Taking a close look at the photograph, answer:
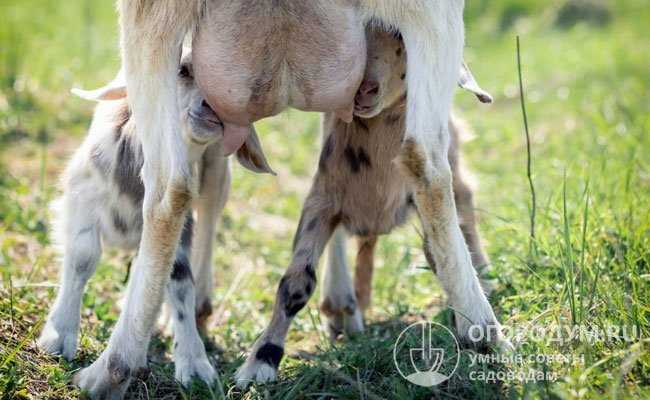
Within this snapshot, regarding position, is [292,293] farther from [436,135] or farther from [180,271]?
[436,135]

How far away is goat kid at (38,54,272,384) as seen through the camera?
14.3 ft

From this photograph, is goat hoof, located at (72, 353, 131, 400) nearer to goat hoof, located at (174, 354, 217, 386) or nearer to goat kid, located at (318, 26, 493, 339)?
goat hoof, located at (174, 354, 217, 386)

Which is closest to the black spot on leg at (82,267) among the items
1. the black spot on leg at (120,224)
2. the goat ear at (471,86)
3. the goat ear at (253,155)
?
the black spot on leg at (120,224)

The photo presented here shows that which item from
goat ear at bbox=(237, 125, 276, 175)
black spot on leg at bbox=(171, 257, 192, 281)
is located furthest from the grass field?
goat ear at bbox=(237, 125, 276, 175)

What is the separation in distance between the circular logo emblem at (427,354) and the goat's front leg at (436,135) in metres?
0.13

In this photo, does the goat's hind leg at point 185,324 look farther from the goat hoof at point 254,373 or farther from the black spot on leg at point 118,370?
the black spot on leg at point 118,370

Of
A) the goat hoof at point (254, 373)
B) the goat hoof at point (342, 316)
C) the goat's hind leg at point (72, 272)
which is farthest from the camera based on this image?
the goat hoof at point (342, 316)

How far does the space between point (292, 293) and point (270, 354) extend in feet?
1.06

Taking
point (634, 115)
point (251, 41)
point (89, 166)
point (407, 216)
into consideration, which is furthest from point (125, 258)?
→ point (634, 115)

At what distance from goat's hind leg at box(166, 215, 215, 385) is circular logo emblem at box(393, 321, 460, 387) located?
866 millimetres

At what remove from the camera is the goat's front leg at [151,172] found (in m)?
3.74

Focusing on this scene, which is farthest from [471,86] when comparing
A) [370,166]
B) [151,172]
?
[151,172]

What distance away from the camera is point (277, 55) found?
3762 mm

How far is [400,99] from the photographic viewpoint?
449 centimetres
